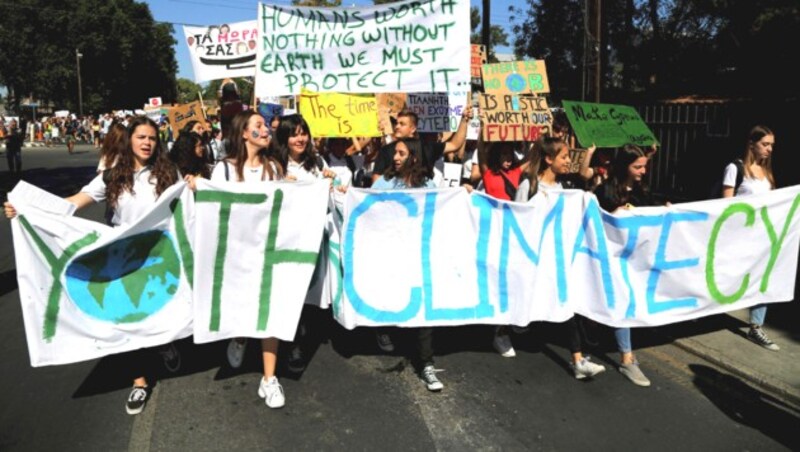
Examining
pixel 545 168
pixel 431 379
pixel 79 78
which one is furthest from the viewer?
pixel 79 78

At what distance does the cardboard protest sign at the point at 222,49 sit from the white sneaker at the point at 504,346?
4.75 metres

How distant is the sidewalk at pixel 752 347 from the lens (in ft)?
13.3

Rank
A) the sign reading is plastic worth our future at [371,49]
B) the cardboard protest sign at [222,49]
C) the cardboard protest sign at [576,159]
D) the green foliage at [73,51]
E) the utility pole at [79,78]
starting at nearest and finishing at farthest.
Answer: the sign reading is plastic worth our future at [371,49]
the cardboard protest sign at [576,159]
the cardboard protest sign at [222,49]
the green foliage at [73,51]
the utility pole at [79,78]

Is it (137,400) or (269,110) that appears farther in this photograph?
(269,110)

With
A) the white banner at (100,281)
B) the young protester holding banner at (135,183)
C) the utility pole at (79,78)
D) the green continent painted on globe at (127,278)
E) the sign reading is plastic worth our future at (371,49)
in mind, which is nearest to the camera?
the white banner at (100,281)

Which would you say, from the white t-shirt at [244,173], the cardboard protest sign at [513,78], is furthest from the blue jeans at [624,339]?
the cardboard protest sign at [513,78]

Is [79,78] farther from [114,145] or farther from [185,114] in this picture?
[114,145]

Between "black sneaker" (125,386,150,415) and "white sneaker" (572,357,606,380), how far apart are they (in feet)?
9.17

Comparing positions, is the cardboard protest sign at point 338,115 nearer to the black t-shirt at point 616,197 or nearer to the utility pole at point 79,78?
the black t-shirt at point 616,197

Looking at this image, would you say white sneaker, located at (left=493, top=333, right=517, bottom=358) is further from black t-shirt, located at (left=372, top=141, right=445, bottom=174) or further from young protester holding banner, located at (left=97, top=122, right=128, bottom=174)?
young protester holding banner, located at (left=97, top=122, right=128, bottom=174)

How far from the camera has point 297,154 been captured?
14.5 feet

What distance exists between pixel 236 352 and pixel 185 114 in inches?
231

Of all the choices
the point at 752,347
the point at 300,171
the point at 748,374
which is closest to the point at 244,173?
the point at 300,171

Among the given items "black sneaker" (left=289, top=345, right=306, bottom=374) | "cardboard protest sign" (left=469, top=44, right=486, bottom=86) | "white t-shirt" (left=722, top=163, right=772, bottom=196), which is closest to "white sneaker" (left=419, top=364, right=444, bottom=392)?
"black sneaker" (left=289, top=345, right=306, bottom=374)
